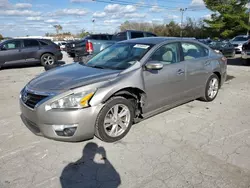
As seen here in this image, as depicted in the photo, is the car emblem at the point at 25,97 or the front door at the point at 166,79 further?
the front door at the point at 166,79

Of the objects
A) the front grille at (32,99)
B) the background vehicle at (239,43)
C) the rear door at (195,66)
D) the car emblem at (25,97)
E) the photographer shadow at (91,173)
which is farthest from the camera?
the background vehicle at (239,43)

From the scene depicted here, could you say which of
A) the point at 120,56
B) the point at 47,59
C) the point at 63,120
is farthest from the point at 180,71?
the point at 47,59

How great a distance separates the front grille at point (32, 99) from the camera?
3021 mm

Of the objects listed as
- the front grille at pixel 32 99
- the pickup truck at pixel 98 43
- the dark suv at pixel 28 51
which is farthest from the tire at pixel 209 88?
the dark suv at pixel 28 51

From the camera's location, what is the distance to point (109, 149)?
3.14 m

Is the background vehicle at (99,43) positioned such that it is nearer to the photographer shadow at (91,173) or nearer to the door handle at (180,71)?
the door handle at (180,71)

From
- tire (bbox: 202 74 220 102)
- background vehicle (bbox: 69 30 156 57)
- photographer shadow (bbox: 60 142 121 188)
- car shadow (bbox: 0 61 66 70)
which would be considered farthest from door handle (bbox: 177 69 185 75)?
car shadow (bbox: 0 61 66 70)

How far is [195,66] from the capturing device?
449 cm

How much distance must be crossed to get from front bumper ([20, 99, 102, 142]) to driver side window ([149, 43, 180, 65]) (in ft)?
4.97

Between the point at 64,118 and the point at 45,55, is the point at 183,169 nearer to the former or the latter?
the point at 64,118

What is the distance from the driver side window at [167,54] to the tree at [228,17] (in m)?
31.3

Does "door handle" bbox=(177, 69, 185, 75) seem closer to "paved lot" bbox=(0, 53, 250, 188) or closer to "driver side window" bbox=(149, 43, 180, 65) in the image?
"driver side window" bbox=(149, 43, 180, 65)

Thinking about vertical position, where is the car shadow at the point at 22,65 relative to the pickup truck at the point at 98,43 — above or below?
below

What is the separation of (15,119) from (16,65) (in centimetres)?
827
